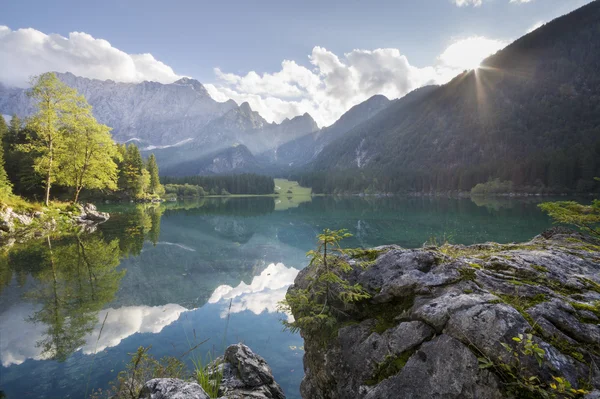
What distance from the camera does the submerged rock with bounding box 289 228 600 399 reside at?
3.47 metres

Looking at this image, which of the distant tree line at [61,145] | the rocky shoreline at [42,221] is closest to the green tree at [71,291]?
the rocky shoreline at [42,221]

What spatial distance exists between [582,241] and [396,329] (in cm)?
848

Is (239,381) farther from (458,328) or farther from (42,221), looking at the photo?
(42,221)

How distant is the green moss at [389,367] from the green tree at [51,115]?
3998 centimetres

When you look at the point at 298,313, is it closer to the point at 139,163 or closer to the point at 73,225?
the point at 73,225

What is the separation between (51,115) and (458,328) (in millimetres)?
41798

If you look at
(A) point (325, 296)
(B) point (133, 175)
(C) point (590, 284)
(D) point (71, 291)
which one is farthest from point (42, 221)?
(B) point (133, 175)

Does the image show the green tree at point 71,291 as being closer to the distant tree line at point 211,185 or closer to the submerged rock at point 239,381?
the submerged rock at point 239,381

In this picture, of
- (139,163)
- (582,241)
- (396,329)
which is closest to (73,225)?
(396,329)

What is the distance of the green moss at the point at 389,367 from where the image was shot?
4371 mm

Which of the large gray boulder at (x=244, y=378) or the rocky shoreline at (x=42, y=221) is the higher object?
the rocky shoreline at (x=42, y=221)

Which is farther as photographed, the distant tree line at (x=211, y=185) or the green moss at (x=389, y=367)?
the distant tree line at (x=211, y=185)

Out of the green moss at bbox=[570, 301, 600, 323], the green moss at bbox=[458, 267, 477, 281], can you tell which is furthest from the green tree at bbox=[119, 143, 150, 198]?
the green moss at bbox=[570, 301, 600, 323]

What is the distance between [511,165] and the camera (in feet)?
445
